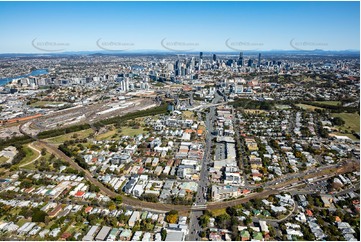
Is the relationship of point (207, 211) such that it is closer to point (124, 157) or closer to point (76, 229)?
point (76, 229)

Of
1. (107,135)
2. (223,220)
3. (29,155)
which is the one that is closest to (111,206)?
(223,220)

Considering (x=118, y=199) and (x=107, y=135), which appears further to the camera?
(x=107, y=135)

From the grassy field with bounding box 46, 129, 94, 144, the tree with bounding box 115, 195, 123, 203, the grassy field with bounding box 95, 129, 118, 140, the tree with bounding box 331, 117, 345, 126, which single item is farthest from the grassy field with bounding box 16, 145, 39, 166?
the tree with bounding box 331, 117, 345, 126

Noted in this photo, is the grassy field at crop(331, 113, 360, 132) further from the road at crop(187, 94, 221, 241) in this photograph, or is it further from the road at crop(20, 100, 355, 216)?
the road at crop(187, 94, 221, 241)

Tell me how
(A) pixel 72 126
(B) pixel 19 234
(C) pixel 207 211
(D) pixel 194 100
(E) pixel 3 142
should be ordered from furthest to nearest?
(D) pixel 194 100
(A) pixel 72 126
(E) pixel 3 142
(C) pixel 207 211
(B) pixel 19 234

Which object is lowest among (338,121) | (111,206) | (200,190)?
(200,190)

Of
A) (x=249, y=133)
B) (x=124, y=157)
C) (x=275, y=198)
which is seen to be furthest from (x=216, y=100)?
(x=275, y=198)

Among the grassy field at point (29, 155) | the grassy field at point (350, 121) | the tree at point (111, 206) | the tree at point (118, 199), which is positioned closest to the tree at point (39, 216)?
the tree at point (111, 206)

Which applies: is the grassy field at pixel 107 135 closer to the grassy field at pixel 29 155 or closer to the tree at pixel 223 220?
the grassy field at pixel 29 155

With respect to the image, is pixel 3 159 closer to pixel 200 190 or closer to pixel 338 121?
pixel 200 190
